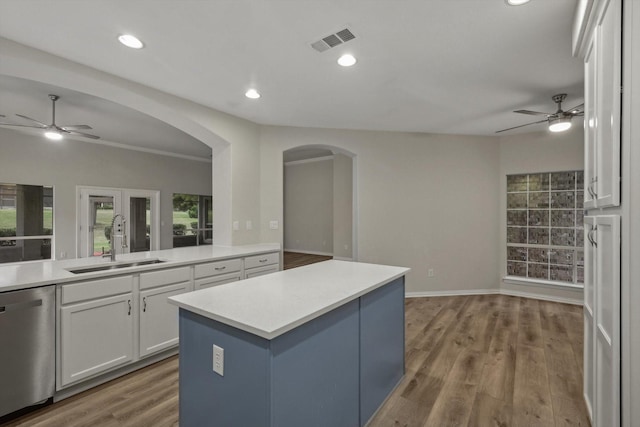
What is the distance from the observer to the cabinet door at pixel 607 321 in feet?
4.34

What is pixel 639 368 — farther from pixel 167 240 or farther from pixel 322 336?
pixel 167 240

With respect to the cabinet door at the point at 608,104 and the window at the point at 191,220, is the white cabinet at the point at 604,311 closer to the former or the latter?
the cabinet door at the point at 608,104

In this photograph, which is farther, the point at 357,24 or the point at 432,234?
the point at 432,234

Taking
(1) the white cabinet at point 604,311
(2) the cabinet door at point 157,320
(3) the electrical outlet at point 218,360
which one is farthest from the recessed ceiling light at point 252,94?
(1) the white cabinet at point 604,311

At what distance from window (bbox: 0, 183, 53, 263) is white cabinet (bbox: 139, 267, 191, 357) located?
4.46 m

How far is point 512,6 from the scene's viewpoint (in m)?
1.91

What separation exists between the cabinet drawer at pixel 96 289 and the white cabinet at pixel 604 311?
3159 millimetres

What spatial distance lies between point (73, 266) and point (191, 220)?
5.70 metres

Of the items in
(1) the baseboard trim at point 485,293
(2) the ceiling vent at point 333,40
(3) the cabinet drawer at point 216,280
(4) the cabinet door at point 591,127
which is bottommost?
(1) the baseboard trim at point 485,293

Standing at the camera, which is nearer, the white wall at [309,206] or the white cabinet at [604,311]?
the white cabinet at [604,311]

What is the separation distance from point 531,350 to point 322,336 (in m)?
2.67

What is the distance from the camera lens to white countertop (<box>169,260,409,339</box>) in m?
1.31

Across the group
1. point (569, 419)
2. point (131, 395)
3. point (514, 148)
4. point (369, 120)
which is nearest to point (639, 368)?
point (569, 419)

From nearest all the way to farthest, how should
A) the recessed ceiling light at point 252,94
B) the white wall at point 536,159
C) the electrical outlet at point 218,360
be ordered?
the electrical outlet at point 218,360 → the recessed ceiling light at point 252,94 → the white wall at point 536,159
